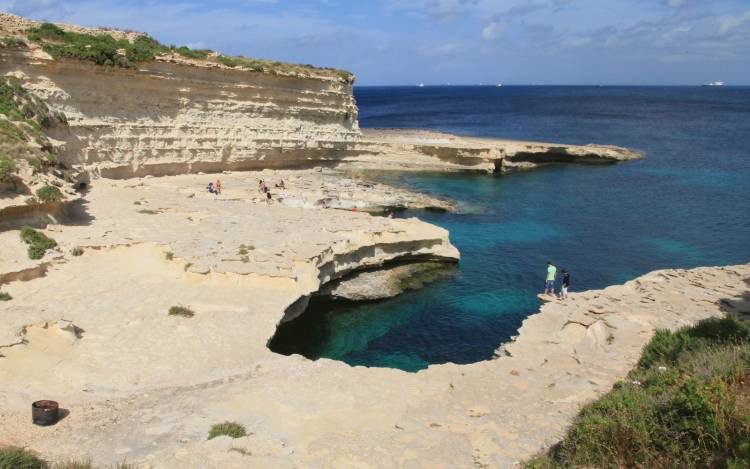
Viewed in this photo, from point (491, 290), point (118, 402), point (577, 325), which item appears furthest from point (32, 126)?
point (577, 325)

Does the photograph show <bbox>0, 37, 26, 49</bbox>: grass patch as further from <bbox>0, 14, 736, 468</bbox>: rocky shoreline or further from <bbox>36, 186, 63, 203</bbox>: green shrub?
<bbox>36, 186, 63, 203</bbox>: green shrub

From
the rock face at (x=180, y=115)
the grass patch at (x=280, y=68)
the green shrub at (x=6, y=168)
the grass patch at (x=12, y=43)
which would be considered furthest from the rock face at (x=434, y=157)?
the green shrub at (x=6, y=168)

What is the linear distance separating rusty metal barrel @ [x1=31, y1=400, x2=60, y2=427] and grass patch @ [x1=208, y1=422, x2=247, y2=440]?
3.04 metres

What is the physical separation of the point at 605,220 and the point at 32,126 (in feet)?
112

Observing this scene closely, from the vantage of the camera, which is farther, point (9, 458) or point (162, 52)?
point (162, 52)

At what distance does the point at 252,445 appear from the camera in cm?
1041

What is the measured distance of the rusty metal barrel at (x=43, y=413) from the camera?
10859 millimetres

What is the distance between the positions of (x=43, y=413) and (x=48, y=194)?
14.9m

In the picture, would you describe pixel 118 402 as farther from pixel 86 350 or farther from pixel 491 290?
pixel 491 290

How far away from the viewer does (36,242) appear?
20.6m

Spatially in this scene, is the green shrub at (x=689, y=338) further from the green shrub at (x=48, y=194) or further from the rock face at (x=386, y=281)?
the green shrub at (x=48, y=194)

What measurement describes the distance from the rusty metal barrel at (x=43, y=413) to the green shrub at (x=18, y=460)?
5.57 ft

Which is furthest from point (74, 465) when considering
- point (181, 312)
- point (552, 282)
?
point (552, 282)

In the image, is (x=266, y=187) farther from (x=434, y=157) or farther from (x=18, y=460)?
(x=18, y=460)
